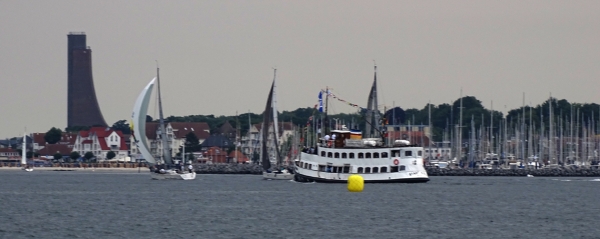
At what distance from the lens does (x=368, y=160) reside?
103 m

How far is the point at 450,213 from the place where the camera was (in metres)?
70.9

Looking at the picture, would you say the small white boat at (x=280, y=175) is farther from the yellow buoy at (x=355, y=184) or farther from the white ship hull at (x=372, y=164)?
the yellow buoy at (x=355, y=184)

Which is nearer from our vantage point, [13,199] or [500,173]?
[13,199]

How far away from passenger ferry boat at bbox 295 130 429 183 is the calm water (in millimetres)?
2809

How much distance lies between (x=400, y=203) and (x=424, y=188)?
25.8 m

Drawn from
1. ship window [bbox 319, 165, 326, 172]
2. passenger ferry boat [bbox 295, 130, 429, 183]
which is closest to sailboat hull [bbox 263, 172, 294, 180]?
passenger ferry boat [bbox 295, 130, 429, 183]

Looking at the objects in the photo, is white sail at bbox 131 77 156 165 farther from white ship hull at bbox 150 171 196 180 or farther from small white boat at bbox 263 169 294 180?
small white boat at bbox 263 169 294 180

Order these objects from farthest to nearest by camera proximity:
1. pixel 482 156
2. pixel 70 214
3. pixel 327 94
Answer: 1. pixel 482 156
2. pixel 327 94
3. pixel 70 214

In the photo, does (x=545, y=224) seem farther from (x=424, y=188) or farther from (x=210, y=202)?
(x=424, y=188)

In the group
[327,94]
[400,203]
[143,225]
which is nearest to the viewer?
[143,225]

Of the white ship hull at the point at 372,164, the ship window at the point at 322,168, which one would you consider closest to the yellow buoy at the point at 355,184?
the white ship hull at the point at 372,164

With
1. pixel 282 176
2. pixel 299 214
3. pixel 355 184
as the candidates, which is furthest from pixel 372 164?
pixel 299 214

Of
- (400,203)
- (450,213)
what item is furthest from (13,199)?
(450,213)

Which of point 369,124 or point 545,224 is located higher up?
point 369,124
